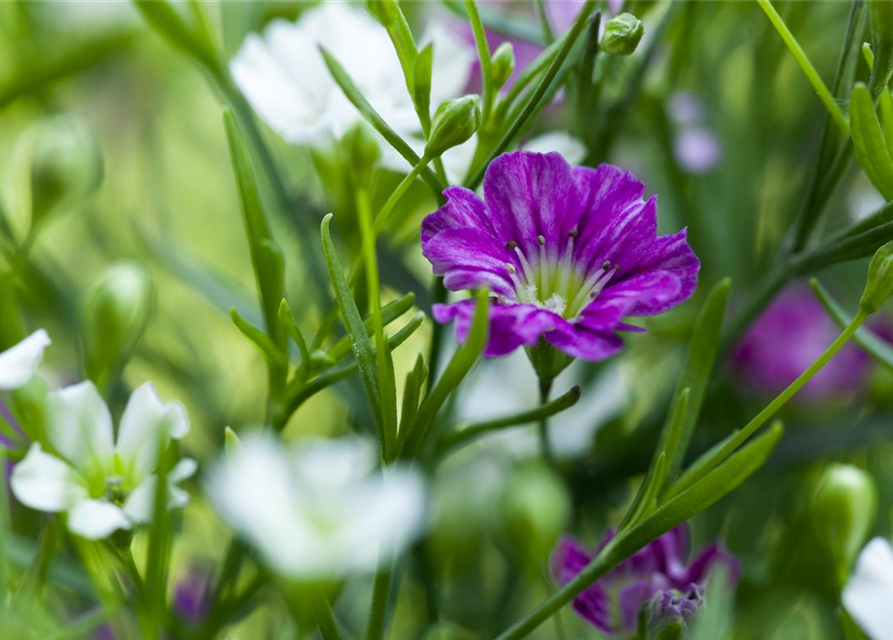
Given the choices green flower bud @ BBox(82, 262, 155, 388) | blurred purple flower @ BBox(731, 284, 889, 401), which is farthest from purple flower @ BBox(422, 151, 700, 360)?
blurred purple flower @ BBox(731, 284, 889, 401)

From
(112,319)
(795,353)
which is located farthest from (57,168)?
(795,353)

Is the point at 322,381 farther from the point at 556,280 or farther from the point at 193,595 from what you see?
the point at 193,595

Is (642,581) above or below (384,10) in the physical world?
below

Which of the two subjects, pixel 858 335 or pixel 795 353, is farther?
pixel 795 353

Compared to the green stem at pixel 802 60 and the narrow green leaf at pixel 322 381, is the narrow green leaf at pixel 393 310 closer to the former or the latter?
the narrow green leaf at pixel 322 381

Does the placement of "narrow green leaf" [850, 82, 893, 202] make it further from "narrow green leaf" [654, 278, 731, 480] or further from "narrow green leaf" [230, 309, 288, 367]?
"narrow green leaf" [230, 309, 288, 367]

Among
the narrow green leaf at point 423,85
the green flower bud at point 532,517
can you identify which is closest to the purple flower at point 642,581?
the green flower bud at point 532,517
